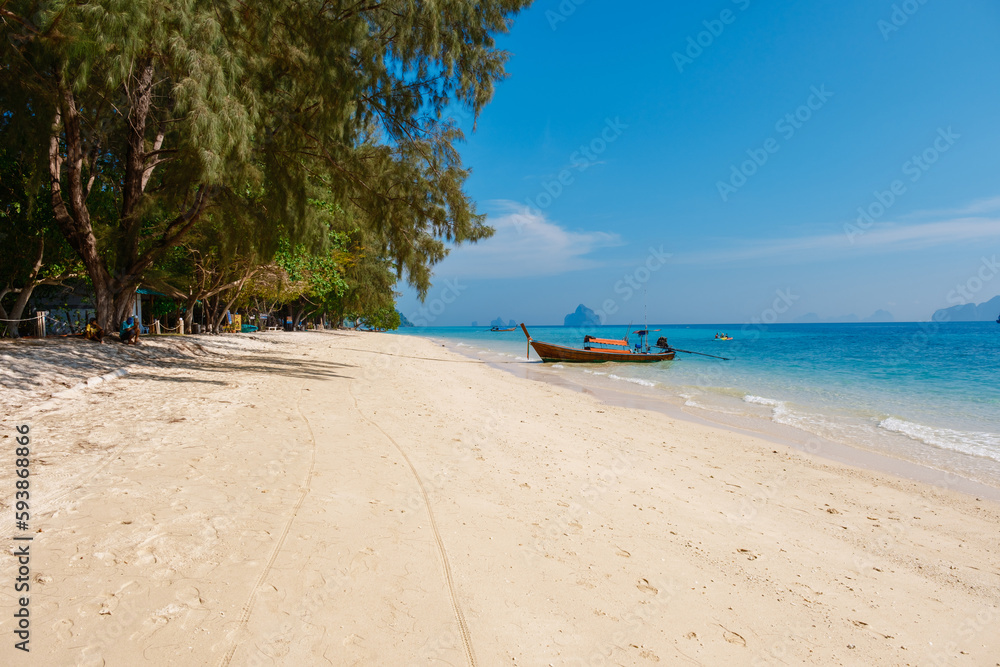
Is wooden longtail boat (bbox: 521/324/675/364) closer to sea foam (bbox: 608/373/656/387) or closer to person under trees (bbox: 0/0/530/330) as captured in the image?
sea foam (bbox: 608/373/656/387)

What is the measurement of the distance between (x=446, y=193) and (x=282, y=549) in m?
8.59


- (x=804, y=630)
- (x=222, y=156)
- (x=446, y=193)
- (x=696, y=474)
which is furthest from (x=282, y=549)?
(x=446, y=193)

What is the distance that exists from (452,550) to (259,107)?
9141 mm

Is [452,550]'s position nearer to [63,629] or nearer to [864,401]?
[63,629]

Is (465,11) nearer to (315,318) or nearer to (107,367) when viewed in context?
(107,367)

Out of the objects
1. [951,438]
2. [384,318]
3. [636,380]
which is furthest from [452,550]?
[384,318]

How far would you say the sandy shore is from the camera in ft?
7.95

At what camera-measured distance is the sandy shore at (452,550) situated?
242 centimetres

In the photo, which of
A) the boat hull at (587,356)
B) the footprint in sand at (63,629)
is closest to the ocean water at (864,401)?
the boat hull at (587,356)

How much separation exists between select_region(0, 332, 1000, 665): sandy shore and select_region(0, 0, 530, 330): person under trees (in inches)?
197

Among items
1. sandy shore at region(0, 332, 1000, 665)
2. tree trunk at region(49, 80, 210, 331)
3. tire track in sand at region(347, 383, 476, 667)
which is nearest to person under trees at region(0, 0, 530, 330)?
tree trunk at region(49, 80, 210, 331)

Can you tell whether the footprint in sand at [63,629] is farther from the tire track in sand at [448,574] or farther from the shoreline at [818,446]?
the shoreline at [818,446]

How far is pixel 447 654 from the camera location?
2.33 meters

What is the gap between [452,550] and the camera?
10.9 feet
